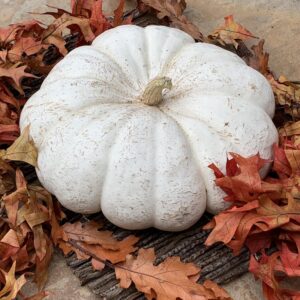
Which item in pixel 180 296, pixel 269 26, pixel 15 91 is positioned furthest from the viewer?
pixel 269 26

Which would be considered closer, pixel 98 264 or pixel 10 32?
pixel 98 264

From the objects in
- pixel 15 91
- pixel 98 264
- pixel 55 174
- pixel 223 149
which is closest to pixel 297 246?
pixel 223 149

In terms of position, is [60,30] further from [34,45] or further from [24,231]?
[24,231]

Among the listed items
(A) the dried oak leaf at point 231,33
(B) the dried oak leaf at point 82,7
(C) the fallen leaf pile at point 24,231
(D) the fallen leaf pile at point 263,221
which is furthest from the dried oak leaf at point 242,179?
Result: (B) the dried oak leaf at point 82,7

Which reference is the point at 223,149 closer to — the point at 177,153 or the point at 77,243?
the point at 177,153

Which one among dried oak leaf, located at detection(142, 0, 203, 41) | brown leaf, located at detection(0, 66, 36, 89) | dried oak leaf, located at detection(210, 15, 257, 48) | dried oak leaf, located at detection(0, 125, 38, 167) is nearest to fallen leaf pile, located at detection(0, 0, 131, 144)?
brown leaf, located at detection(0, 66, 36, 89)

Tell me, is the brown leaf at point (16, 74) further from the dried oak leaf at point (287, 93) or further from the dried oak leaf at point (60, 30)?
the dried oak leaf at point (287, 93)

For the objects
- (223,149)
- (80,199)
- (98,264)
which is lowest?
(98,264)
